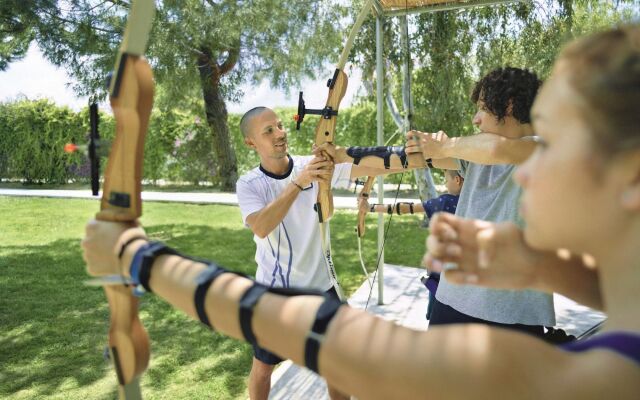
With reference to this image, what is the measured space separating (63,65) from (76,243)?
261cm

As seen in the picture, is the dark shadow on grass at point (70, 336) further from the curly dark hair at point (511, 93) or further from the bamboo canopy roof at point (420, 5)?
the bamboo canopy roof at point (420, 5)

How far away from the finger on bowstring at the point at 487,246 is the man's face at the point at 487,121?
1.03 m

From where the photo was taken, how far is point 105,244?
94 centimetres

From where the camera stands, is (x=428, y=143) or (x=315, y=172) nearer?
(x=428, y=143)

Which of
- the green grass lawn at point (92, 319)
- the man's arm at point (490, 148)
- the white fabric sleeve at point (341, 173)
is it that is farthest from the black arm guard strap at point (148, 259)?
the green grass lawn at point (92, 319)

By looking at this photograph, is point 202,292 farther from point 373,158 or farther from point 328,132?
point 328,132

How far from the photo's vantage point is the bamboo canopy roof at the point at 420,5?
3650mm

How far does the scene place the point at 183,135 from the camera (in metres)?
13.6

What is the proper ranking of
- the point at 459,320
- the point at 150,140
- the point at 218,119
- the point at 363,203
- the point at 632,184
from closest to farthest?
the point at 632,184 → the point at 459,320 → the point at 363,203 → the point at 218,119 → the point at 150,140

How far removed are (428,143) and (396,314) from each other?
2.56 metres

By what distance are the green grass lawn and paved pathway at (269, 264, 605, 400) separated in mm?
274

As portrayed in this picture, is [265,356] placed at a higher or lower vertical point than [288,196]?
lower

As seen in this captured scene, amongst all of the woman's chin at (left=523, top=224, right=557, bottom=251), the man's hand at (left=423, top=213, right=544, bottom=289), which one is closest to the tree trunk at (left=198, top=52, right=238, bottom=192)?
the man's hand at (left=423, top=213, right=544, bottom=289)

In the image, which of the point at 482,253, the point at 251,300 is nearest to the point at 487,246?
the point at 482,253
